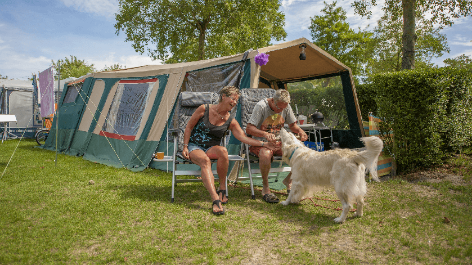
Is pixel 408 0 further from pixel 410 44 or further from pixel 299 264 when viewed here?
pixel 299 264

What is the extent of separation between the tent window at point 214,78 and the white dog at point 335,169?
5.39 ft

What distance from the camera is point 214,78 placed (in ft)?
15.4

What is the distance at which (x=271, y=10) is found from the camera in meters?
14.0

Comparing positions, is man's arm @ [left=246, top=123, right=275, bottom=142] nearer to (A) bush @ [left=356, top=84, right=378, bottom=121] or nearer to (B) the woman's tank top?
(B) the woman's tank top

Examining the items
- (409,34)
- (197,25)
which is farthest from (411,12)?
(197,25)

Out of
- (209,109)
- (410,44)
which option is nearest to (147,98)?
(209,109)

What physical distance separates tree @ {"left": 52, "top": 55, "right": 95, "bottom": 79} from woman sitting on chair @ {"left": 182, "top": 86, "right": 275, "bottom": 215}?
31236 millimetres

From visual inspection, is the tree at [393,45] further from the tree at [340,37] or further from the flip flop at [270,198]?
the flip flop at [270,198]

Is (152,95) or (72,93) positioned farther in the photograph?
(72,93)

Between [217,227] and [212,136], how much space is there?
3.72 feet

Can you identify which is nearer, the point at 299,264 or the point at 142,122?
the point at 299,264

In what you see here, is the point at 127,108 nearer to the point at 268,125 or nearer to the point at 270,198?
the point at 268,125

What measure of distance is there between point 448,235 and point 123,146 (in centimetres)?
499

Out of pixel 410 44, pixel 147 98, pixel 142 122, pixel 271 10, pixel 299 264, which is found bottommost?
pixel 299 264
